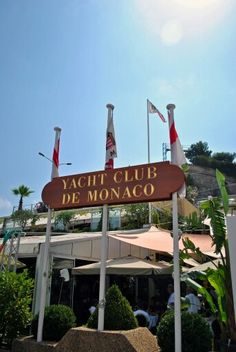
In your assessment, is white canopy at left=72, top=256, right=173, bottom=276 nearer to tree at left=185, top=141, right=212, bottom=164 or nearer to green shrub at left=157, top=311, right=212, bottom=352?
green shrub at left=157, top=311, right=212, bottom=352

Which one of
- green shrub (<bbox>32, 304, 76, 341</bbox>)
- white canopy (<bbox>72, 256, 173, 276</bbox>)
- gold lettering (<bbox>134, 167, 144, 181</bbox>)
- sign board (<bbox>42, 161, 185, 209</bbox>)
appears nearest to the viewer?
sign board (<bbox>42, 161, 185, 209</bbox>)

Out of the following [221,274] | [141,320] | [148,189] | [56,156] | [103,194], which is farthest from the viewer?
[141,320]

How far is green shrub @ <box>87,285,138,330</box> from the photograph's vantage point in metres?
6.70

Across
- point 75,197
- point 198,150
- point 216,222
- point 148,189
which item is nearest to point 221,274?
point 216,222

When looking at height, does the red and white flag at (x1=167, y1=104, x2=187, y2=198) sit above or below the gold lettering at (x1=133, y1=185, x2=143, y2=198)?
above

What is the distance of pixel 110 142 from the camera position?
7852 millimetres

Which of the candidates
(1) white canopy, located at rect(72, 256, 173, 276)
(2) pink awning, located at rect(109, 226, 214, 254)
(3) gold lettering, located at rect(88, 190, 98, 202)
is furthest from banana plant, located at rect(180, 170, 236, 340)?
(2) pink awning, located at rect(109, 226, 214, 254)

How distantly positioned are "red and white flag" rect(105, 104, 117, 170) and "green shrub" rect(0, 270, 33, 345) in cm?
400

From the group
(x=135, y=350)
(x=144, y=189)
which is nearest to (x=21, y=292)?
(x=135, y=350)

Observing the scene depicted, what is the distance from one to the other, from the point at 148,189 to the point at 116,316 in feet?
8.55

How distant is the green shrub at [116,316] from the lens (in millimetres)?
6695

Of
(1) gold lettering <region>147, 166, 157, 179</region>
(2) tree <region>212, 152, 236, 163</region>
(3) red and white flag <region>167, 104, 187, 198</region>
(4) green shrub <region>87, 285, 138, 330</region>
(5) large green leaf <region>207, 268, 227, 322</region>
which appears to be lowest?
(4) green shrub <region>87, 285, 138, 330</region>

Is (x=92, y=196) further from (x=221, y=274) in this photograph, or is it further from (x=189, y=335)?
Answer: (x=189, y=335)

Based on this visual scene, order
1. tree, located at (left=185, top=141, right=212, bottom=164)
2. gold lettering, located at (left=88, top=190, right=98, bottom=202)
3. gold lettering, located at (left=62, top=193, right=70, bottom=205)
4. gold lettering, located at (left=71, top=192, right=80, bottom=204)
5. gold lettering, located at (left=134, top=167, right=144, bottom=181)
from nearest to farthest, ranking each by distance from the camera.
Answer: gold lettering, located at (left=134, top=167, right=144, bottom=181)
gold lettering, located at (left=88, top=190, right=98, bottom=202)
gold lettering, located at (left=71, top=192, right=80, bottom=204)
gold lettering, located at (left=62, top=193, right=70, bottom=205)
tree, located at (left=185, top=141, right=212, bottom=164)
